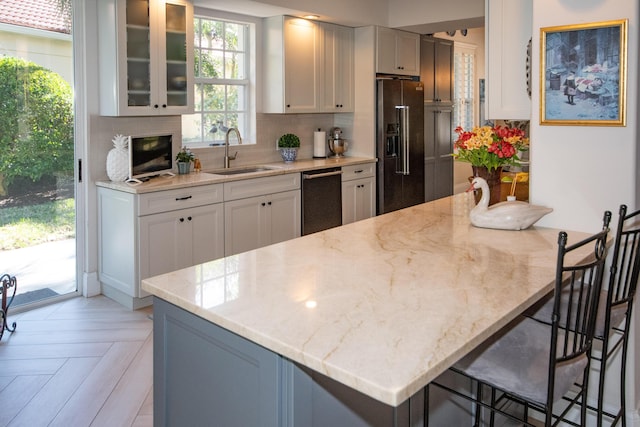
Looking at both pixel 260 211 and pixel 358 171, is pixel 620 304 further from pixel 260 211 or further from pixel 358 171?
pixel 358 171

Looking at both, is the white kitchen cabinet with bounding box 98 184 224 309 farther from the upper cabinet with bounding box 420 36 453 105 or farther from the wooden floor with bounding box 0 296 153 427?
the upper cabinet with bounding box 420 36 453 105

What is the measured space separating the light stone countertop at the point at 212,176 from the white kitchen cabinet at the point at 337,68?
0.60 meters

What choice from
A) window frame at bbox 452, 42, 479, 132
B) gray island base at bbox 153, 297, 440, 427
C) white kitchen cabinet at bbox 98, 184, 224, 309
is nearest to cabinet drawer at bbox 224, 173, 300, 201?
white kitchen cabinet at bbox 98, 184, 224, 309

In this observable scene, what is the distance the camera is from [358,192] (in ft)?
20.1

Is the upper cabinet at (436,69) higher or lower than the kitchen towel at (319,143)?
higher

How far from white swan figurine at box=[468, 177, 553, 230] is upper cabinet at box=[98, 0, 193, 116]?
8.76ft

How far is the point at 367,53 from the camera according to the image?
6234 millimetres

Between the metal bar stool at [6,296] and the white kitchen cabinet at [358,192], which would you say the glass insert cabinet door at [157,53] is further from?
the white kitchen cabinet at [358,192]

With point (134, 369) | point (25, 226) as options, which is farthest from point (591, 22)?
point (25, 226)

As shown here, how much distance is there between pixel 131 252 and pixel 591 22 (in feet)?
10.5

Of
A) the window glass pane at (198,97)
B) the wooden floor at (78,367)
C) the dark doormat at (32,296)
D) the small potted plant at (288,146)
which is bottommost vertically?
the wooden floor at (78,367)

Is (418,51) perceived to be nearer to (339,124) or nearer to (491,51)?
(339,124)

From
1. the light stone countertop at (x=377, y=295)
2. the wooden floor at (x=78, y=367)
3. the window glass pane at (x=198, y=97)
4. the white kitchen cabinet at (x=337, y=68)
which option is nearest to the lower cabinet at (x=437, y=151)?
the white kitchen cabinet at (x=337, y=68)

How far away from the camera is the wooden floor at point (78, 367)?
2844mm
